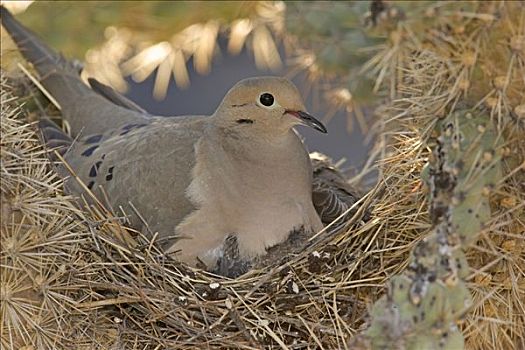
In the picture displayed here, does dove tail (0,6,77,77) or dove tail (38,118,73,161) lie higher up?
dove tail (0,6,77,77)

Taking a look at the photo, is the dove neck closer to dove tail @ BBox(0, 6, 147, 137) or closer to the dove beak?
the dove beak

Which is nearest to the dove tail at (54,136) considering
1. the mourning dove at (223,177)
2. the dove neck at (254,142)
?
the mourning dove at (223,177)

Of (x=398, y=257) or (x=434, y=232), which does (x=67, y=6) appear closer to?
(x=398, y=257)

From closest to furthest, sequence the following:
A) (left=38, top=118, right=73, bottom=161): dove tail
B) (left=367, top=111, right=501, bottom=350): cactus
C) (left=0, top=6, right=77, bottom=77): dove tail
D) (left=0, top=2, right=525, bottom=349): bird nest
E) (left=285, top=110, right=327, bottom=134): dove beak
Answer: (left=367, top=111, right=501, bottom=350): cactus < (left=0, top=2, right=525, bottom=349): bird nest < (left=285, top=110, right=327, bottom=134): dove beak < (left=38, top=118, right=73, bottom=161): dove tail < (left=0, top=6, right=77, bottom=77): dove tail

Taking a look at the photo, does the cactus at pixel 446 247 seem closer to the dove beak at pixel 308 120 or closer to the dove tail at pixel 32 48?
the dove beak at pixel 308 120

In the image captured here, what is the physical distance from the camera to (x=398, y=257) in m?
3.20

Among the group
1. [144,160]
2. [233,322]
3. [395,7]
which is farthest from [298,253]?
[395,7]

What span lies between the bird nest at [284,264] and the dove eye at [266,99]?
1.50 feet

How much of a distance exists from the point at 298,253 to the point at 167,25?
153cm

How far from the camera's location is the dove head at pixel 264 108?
11.6ft

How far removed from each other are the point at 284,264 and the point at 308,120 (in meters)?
0.48

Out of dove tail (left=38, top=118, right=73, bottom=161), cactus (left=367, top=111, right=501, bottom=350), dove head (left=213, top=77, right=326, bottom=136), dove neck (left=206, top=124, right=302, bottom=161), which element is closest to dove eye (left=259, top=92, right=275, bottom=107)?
dove head (left=213, top=77, right=326, bottom=136)

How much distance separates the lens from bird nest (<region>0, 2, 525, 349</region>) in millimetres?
2625

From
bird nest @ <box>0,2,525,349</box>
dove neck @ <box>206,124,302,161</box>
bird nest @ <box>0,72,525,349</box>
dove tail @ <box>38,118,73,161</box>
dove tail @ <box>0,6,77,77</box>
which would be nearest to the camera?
bird nest @ <box>0,2,525,349</box>
